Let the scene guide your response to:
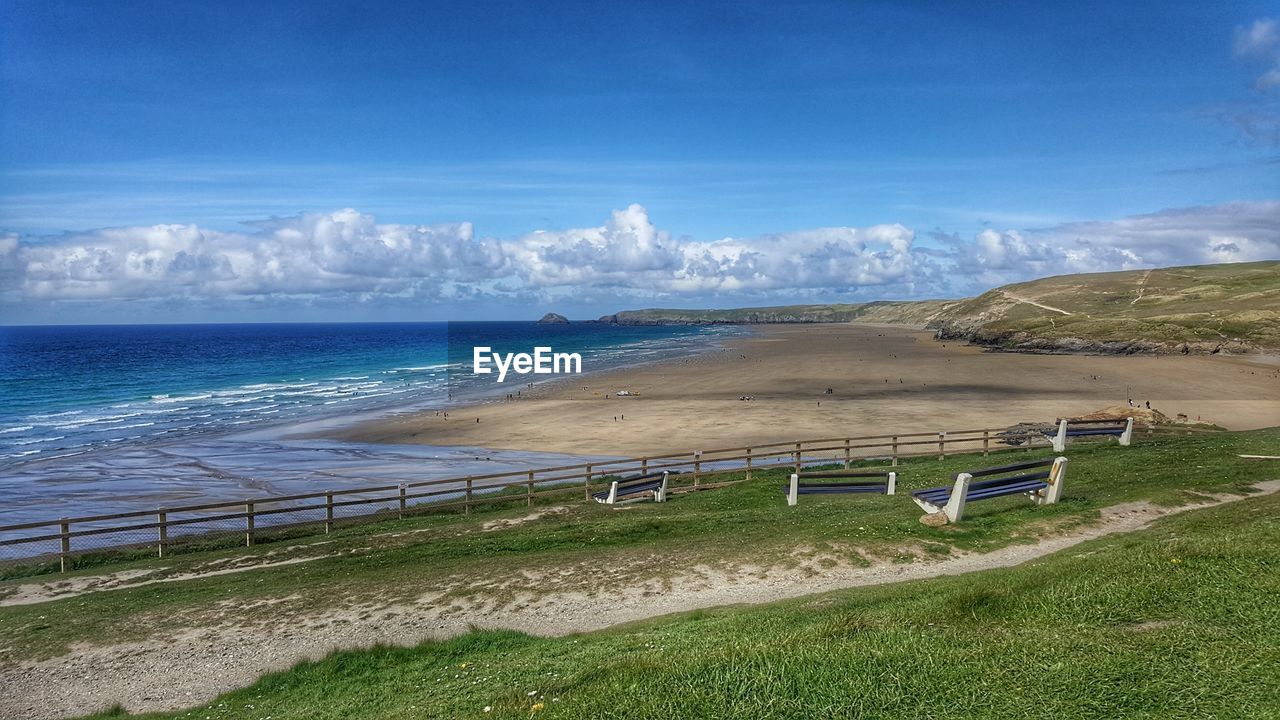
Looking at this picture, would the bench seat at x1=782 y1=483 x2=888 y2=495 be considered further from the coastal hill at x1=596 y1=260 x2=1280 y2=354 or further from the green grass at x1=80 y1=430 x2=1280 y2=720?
the coastal hill at x1=596 y1=260 x2=1280 y2=354

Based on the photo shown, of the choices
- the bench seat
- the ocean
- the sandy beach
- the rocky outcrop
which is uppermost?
the rocky outcrop

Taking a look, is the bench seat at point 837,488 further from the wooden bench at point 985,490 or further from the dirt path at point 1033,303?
the dirt path at point 1033,303

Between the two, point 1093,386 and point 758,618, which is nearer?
point 758,618

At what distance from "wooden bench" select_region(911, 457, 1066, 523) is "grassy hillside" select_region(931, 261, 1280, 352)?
81.2 metres

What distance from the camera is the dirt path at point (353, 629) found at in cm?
1078

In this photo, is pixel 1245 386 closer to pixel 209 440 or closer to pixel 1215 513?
pixel 1215 513

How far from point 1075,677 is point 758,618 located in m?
4.36

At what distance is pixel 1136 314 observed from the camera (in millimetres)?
107625

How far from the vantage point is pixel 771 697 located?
636 centimetres

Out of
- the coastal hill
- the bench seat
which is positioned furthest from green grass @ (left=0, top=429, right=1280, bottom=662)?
the coastal hill

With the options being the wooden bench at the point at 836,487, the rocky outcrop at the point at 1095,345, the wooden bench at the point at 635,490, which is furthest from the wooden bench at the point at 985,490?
the rocky outcrop at the point at 1095,345

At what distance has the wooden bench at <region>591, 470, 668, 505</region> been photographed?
21906 mm

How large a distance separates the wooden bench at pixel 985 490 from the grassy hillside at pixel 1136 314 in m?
81.2

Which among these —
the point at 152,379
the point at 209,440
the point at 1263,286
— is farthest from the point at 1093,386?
the point at 152,379
